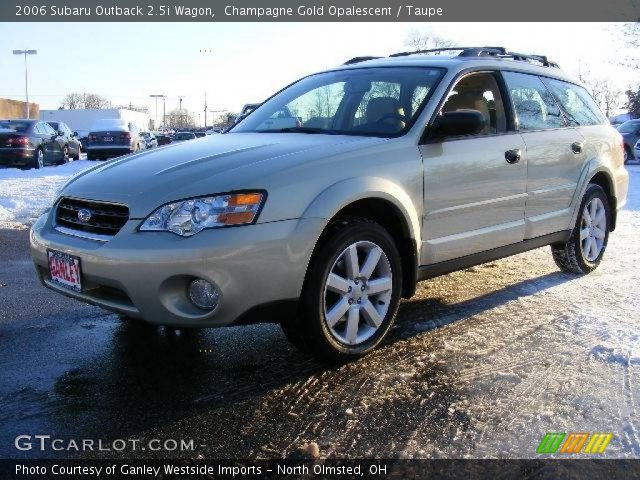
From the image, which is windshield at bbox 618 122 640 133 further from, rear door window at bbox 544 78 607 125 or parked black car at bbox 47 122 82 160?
parked black car at bbox 47 122 82 160

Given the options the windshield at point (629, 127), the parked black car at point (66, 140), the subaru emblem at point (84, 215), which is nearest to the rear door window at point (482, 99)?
the subaru emblem at point (84, 215)

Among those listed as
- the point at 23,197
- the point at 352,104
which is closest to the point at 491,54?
the point at 352,104

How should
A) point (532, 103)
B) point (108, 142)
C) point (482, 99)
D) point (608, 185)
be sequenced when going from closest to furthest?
1. point (482, 99)
2. point (532, 103)
3. point (608, 185)
4. point (108, 142)

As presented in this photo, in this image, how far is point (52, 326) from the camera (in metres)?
3.96

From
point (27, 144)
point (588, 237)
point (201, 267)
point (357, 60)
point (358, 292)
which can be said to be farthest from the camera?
point (27, 144)

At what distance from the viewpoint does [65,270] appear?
318 cm

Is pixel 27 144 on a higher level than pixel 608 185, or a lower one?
higher

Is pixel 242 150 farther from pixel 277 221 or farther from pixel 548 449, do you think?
Result: pixel 548 449

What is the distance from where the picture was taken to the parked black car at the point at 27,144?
54.6 feet

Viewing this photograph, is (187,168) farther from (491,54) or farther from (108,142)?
(108,142)

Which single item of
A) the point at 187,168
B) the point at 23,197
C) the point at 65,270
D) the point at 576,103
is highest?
the point at 576,103

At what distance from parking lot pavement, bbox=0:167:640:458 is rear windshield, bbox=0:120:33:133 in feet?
47.3

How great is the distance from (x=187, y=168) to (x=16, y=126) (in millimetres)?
16568

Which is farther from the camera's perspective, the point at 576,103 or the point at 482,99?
the point at 576,103
